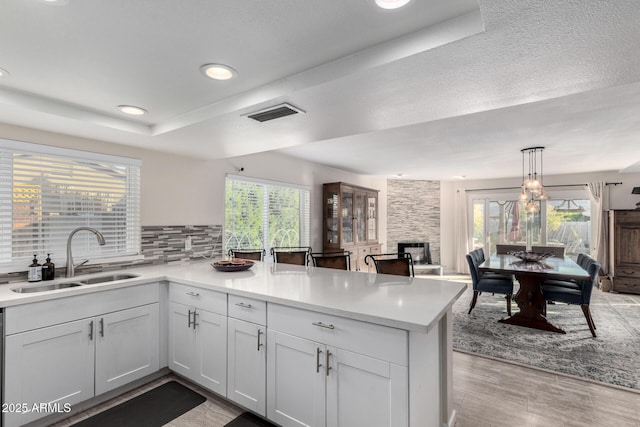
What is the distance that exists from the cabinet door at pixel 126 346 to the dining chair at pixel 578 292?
176 inches

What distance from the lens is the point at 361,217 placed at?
20.2ft

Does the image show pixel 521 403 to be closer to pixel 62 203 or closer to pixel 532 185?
pixel 532 185

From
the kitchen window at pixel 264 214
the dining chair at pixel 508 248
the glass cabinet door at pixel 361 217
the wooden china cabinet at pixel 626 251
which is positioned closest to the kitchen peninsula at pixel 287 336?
the kitchen window at pixel 264 214

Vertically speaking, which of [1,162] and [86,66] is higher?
[86,66]

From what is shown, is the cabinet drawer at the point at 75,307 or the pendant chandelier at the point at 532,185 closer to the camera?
the cabinet drawer at the point at 75,307

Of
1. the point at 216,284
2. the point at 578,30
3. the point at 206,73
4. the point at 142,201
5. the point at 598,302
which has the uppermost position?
the point at 206,73

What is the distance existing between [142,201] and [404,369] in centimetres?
291

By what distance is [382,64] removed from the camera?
1.47m

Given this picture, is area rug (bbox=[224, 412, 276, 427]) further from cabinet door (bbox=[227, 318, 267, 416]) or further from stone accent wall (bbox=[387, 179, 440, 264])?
stone accent wall (bbox=[387, 179, 440, 264])

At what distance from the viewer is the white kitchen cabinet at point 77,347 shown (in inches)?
74.3

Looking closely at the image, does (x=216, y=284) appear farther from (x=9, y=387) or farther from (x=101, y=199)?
(x=101, y=199)

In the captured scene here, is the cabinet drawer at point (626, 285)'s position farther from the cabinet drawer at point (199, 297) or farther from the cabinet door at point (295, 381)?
the cabinet drawer at point (199, 297)

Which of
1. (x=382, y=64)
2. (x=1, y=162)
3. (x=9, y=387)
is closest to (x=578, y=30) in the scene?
(x=382, y=64)

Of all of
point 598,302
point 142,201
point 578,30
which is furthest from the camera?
point 598,302
